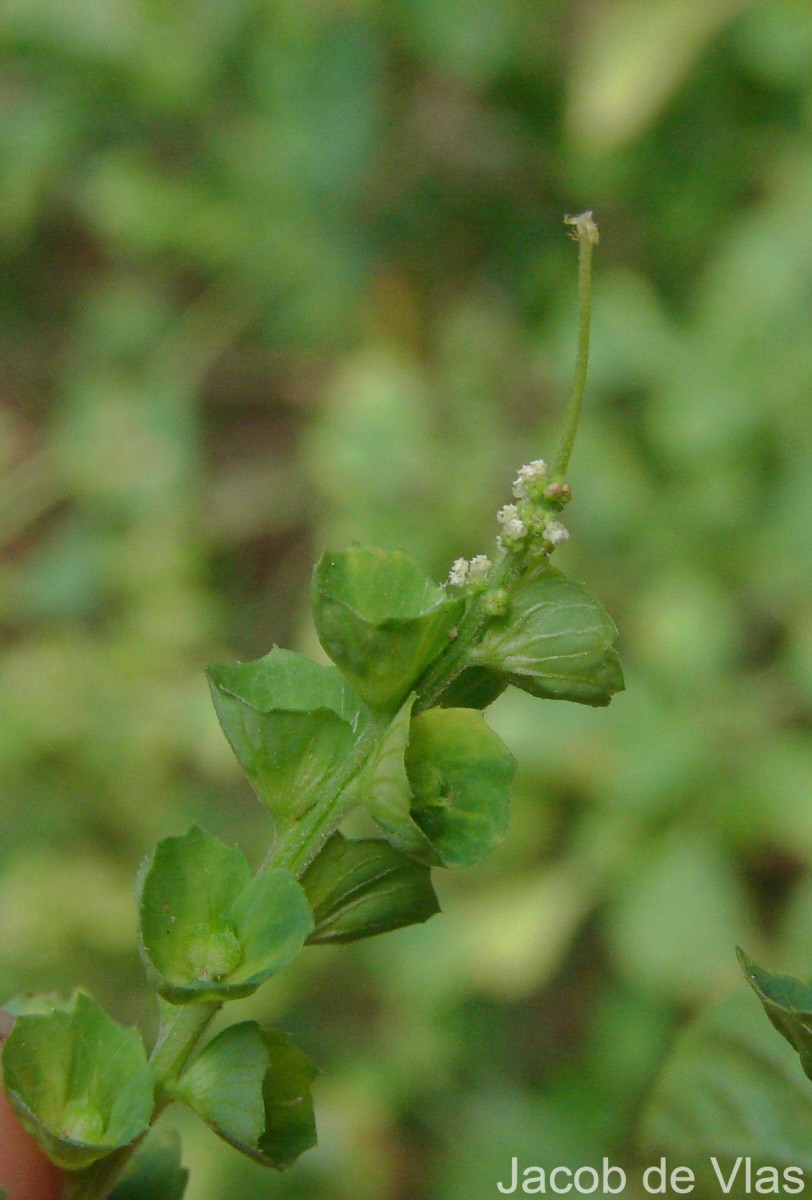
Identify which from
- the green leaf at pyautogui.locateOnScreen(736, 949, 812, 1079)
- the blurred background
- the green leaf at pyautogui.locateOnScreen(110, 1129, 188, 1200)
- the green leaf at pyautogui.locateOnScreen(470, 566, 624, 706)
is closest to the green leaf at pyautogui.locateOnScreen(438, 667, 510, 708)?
the green leaf at pyautogui.locateOnScreen(470, 566, 624, 706)

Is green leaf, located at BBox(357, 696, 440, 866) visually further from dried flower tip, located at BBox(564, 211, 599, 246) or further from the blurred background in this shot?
the blurred background

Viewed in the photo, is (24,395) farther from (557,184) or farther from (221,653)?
(557,184)

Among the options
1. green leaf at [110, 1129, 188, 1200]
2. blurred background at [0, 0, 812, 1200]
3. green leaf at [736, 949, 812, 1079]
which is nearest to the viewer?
green leaf at [736, 949, 812, 1079]

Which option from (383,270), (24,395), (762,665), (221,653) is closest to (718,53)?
(383,270)

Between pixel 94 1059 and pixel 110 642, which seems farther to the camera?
pixel 110 642

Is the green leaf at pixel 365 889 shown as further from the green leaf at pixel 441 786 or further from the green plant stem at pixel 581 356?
the green plant stem at pixel 581 356

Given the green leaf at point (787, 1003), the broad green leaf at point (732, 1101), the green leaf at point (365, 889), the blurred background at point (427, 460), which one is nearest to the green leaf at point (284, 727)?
the green leaf at point (365, 889)

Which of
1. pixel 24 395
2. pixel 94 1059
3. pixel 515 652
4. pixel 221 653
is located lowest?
pixel 94 1059
